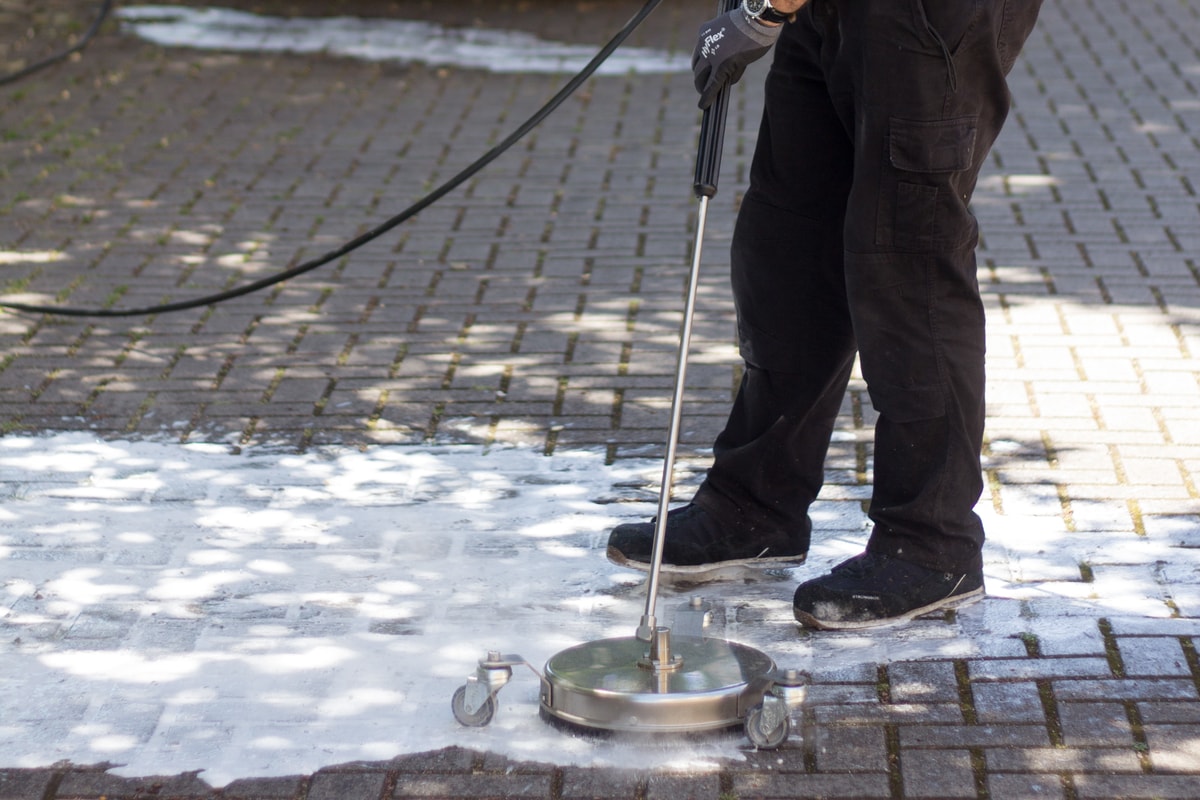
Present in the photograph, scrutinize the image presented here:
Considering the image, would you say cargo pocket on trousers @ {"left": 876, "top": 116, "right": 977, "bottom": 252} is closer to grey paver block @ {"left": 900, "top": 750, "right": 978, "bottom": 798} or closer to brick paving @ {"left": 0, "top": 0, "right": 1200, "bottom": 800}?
brick paving @ {"left": 0, "top": 0, "right": 1200, "bottom": 800}

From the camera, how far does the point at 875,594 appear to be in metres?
3.21

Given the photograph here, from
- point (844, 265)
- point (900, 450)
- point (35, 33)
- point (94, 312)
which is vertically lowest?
point (35, 33)

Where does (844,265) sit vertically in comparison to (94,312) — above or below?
above

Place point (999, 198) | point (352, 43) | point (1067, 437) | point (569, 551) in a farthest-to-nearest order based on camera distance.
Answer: point (352, 43)
point (999, 198)
point (1067, 437)
point (569, 551)

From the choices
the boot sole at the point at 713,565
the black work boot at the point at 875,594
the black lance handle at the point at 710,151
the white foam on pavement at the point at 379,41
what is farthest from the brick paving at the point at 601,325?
the black lance handle at the point at 710,151

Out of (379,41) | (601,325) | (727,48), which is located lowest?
(379,41)

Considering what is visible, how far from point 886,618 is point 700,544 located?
48 cm

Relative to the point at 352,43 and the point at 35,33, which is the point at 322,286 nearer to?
the point at 352,43

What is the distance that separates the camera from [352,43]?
32.1 feet

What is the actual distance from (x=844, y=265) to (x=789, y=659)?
829mm

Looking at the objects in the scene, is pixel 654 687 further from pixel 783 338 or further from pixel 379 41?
pixel 379 41

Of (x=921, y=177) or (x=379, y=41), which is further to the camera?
(x=379, y=41)

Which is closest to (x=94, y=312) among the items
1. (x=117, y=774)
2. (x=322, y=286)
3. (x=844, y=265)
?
(x=322, y=286)

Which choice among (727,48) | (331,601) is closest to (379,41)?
(331,601)
